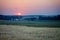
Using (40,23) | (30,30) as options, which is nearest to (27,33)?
(30,30)

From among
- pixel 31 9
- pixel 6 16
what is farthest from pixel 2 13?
pixel 31 9

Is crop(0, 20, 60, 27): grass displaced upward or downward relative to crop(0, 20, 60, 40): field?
upward

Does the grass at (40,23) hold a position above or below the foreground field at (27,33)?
above

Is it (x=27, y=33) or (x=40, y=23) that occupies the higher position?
(x=40, y=23)

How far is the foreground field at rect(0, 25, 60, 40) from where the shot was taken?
1.53 meters

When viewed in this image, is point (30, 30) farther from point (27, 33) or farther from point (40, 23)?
point (40, 23)

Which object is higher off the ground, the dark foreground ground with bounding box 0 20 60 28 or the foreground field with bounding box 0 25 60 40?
the dark foreground ground with bounding box 0 20 60 28

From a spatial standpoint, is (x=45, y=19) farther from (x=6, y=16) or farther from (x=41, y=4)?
(x=6, y=16)

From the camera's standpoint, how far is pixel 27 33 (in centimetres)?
154

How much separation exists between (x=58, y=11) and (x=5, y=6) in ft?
2.42

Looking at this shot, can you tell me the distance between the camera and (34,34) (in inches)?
60.9

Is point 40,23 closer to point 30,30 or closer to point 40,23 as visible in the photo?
→ point 40,23

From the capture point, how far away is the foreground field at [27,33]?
5.01 feet

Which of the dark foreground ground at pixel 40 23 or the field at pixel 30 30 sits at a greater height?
the dark foreground ground at pixel 40 23
